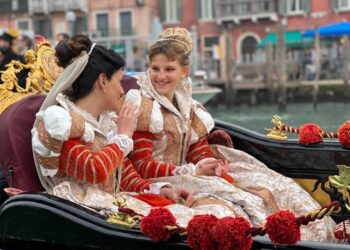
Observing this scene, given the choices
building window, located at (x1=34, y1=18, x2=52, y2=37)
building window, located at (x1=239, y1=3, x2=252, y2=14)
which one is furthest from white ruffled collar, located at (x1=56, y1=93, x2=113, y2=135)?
building window, located at (x1=34, y1=18, x2=52, y2=37)

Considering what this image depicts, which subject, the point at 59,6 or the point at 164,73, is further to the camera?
the point at 59,6

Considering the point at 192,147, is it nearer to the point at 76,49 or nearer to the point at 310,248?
the point at 76,49

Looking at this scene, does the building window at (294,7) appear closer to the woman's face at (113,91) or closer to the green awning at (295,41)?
the green awning at (295,41)

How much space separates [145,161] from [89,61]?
0.45 m

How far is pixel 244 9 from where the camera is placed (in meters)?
24.4

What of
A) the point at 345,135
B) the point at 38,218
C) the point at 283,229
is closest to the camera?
the point at 283,229

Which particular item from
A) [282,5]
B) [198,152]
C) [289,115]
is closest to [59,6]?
[282,5]

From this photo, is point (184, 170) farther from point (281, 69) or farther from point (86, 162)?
point (281, 69)

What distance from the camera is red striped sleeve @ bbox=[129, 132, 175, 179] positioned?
7.63ft

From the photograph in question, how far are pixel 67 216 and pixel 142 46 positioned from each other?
19208mm

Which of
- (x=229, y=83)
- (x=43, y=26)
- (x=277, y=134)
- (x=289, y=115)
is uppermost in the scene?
(x=43, y=26)

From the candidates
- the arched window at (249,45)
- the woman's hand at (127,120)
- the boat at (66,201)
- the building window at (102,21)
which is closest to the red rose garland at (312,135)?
the boat at (66,201)

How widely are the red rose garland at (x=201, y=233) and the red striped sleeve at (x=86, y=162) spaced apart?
1.32 ft

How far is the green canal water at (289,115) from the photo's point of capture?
14.5 metres
